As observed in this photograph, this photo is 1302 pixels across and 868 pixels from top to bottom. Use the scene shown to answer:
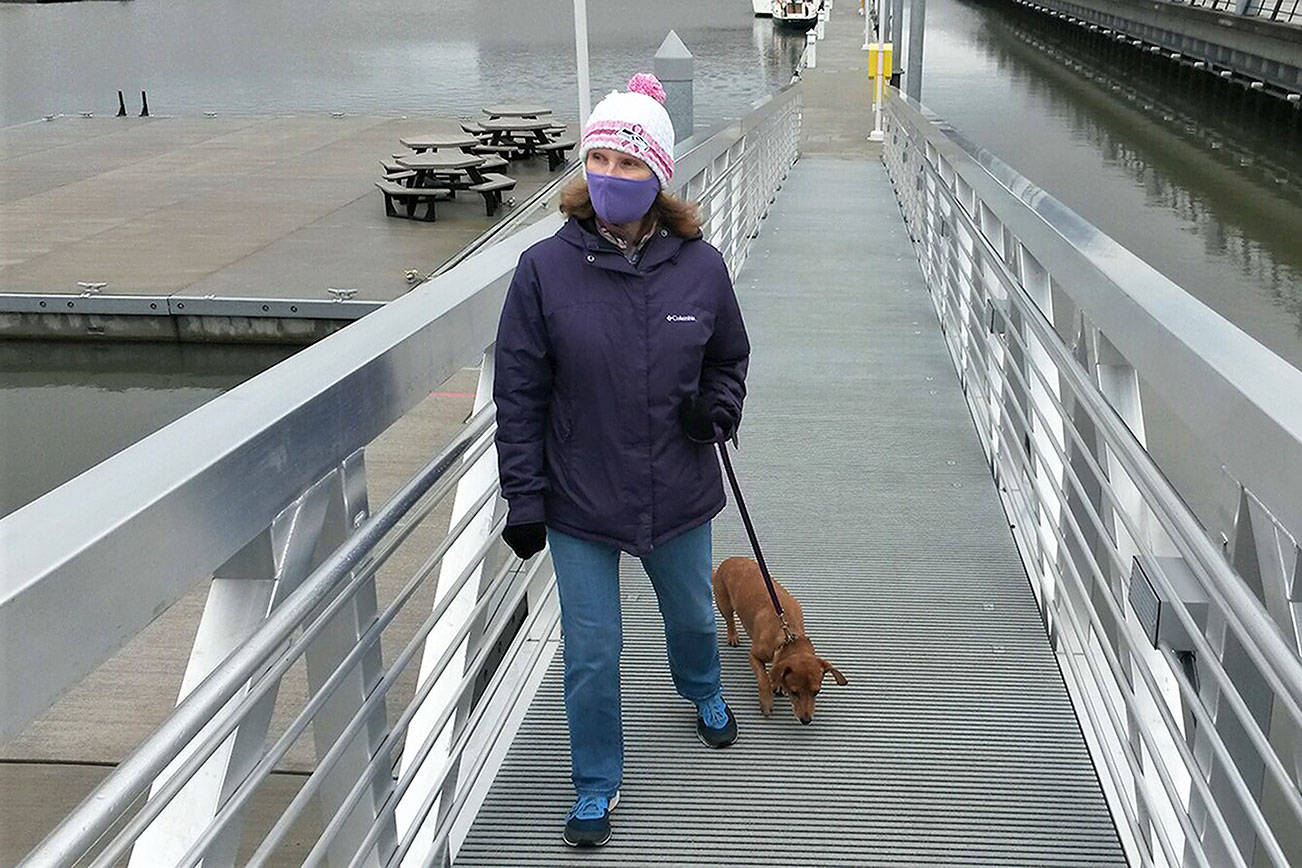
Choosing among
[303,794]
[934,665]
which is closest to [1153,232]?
[934,665]

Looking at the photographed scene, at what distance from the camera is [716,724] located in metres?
3.51

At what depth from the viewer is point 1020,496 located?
15.8 feet

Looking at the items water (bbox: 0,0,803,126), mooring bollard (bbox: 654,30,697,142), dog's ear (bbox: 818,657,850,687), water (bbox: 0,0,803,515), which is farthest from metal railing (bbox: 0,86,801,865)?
water (bbox: 0,0,803,126)

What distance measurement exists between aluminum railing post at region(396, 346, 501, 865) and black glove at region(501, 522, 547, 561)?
25cm

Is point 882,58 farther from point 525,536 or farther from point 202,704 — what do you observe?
point 202,704

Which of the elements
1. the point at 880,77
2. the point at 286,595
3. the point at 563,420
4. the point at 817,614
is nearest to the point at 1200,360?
the point at 563,420

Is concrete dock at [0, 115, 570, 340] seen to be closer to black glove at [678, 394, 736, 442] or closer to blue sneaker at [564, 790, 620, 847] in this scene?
blue sneaker at [564, 790, 620, 847]

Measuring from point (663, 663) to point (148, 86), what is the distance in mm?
57270

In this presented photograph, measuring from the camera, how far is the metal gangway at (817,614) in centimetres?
171

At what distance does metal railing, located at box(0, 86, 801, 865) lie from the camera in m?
1.44

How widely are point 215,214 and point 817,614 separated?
79.4 feet

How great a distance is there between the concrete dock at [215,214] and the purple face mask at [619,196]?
16.8 meters

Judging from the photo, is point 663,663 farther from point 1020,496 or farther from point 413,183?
point 413,183

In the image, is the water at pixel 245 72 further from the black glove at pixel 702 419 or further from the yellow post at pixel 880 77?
the black glove at pixel 702 419
